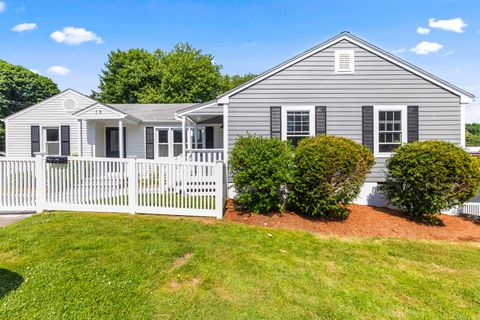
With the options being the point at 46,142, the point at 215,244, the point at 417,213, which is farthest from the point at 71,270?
the point at 46,142

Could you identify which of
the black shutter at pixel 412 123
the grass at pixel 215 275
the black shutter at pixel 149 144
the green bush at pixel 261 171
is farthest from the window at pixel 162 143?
the black shutter at pixel 412 123

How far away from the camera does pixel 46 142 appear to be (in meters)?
14.0

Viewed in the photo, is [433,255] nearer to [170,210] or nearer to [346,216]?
[346,216]

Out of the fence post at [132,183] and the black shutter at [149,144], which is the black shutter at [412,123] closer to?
the fence post at [132,183]

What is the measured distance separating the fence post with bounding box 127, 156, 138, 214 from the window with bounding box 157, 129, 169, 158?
25.8 ft

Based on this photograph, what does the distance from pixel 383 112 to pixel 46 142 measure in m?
16.2

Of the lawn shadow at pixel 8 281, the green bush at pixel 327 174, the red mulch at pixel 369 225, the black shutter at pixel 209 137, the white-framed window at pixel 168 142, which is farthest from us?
the white-framed window at pixel 168 142

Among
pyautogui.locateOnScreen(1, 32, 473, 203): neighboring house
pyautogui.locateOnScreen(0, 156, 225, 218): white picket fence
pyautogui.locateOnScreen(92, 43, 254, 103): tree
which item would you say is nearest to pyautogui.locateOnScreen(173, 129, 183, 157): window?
pyautogui.locateOnScreen(1, 32, 473, 203): neighboring house

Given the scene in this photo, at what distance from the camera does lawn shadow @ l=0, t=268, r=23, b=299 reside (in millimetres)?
2916

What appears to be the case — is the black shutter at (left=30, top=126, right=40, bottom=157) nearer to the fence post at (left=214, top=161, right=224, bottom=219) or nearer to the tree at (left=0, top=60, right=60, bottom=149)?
the fence post at (left=214, top=161, right=224, bottom=219)

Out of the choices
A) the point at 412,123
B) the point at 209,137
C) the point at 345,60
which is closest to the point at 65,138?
the point at 209,137

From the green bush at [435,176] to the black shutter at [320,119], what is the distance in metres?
2.52

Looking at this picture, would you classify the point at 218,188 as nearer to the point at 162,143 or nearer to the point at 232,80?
the point at 162,143

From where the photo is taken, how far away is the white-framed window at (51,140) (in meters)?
14.0
